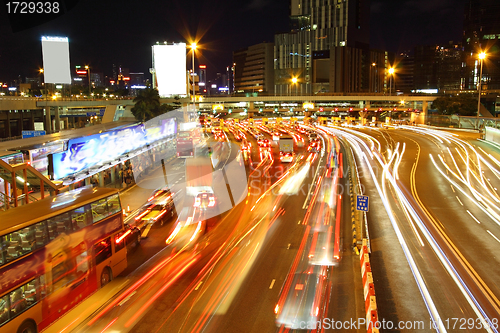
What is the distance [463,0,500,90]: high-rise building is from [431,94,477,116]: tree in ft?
142

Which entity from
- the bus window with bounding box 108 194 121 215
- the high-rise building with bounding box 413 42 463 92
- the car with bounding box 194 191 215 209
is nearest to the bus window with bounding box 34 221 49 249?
the bus window with bounding box 108 194 121 215

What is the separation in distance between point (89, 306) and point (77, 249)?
1.67m

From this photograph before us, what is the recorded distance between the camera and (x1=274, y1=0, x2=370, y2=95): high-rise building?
510 feet

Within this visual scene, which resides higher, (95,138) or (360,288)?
(95,138)

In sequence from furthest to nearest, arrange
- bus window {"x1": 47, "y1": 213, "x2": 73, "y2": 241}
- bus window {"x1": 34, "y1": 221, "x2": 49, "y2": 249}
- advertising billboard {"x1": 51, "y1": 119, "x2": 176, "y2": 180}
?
advertising billboard {"x1": 51, "y1": 119, "x2": 176, "y2": 180} < bus window {"x1": 47, "y1": 213, "x2": 73, "y2": 241} < bus window {"x1": 34, "y1": 221, "x2": 49, "y2": 249}

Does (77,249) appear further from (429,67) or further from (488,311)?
(429,67)

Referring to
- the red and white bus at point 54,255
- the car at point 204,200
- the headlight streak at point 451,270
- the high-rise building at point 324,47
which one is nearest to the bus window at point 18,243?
the red and white bus at point 54,255

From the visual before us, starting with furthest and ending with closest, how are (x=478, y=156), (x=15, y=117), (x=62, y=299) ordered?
(x=15, y=117) → (x=478, y=156) → (x=62, y=299)

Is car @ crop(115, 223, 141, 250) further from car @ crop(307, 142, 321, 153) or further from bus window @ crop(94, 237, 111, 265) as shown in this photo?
car @ crop(307, 142, 321, 153)

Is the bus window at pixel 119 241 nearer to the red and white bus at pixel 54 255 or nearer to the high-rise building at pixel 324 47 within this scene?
the red and white bus at pixel 54 255

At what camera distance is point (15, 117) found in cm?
5825

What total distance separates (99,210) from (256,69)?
176m

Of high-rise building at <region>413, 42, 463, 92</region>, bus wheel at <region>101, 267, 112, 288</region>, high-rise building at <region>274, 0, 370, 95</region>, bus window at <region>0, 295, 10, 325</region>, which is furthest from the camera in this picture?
high-rise building at <region>413, 42, 463, 92</region>

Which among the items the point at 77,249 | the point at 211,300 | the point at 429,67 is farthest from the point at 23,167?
the point at 429,67
